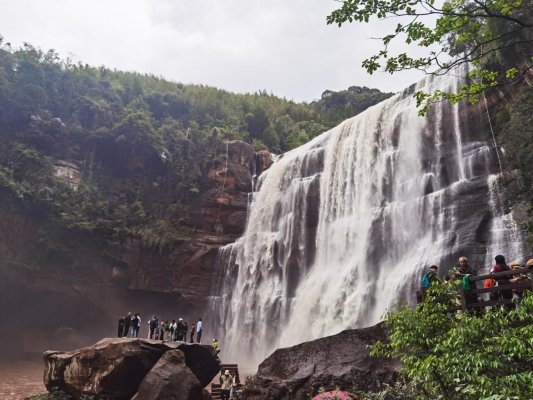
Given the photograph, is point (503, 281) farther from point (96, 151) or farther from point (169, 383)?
point (96, 151)

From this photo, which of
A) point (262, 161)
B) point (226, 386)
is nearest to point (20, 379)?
point (226, 386)

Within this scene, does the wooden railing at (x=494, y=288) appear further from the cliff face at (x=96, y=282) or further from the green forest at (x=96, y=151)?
the green forest at (x=96, y=151)

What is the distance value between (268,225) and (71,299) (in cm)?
1528

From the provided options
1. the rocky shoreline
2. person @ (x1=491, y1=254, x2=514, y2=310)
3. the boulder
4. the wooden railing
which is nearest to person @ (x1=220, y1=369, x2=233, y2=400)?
the rocky shoreline

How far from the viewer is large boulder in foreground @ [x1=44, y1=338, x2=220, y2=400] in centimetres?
1617

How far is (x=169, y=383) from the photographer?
1569 cm

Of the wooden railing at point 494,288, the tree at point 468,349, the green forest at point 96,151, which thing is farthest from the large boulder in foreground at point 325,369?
the green forest at point 96,151

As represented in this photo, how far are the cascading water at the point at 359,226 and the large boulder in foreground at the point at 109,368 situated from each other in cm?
815

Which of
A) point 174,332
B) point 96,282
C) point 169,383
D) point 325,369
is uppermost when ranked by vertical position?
point 96,282

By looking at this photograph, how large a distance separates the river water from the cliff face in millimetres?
3488

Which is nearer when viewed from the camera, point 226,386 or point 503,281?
point 503,281

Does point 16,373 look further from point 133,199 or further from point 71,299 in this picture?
point 133,199

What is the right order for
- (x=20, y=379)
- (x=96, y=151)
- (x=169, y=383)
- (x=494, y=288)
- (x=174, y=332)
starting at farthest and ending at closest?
(x=96, y=151) → (x=20, y=379) → (x=174, y=332) → (x=169, y=383) → (x=494, y=288)

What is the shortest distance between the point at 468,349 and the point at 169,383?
12.6 m
